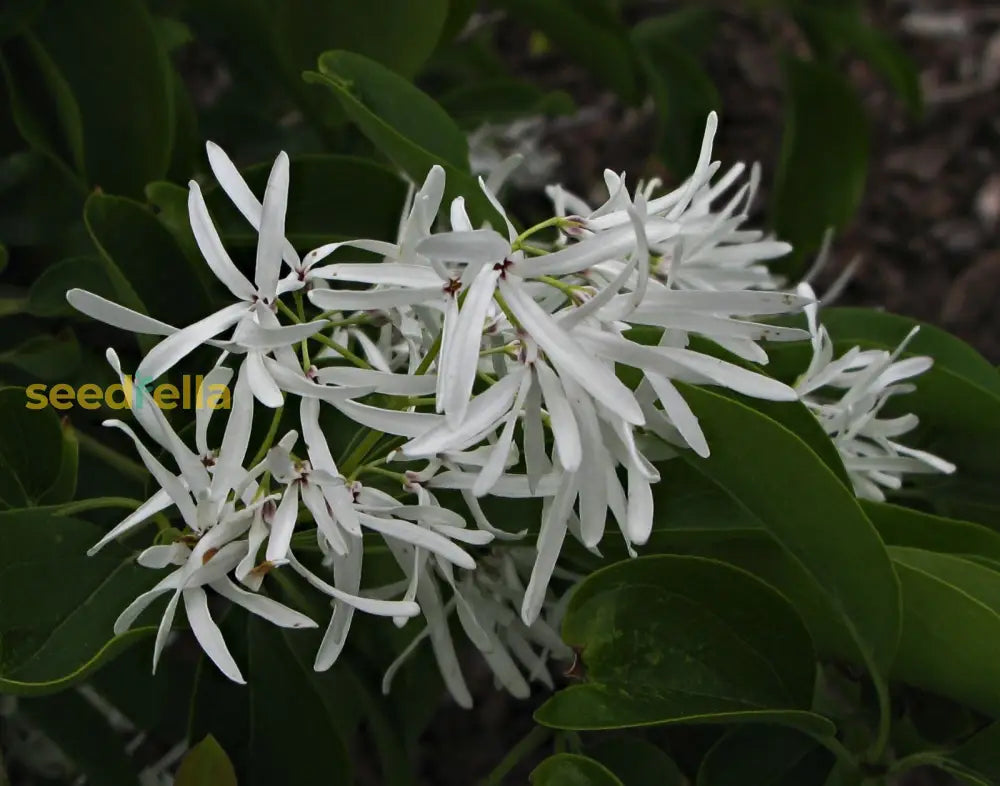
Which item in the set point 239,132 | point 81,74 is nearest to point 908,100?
point 239,132

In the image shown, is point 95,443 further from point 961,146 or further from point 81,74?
point 961,146

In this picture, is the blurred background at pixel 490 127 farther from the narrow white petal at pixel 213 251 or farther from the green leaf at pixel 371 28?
the narrow white petal at pixel 213 251

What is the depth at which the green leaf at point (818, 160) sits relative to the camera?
829mm

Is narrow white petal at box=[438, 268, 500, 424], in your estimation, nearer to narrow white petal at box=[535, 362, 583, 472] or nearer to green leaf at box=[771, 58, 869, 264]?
narrow white petal at box=[535, 362, 583, 472]

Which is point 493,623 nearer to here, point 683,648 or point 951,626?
point 683,648

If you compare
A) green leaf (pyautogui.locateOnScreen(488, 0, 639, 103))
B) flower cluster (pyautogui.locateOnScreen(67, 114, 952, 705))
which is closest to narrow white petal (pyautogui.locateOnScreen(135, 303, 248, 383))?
flower cluster (pyautogui.locateOnScreen(67, 114, 952, 705))

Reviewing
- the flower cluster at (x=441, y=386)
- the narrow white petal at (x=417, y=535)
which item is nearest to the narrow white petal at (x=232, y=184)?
the flower cluster at (x=441, y=386)

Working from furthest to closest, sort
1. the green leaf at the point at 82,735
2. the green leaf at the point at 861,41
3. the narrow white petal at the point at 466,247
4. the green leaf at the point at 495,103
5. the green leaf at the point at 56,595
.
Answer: the green leaf at the point at 861,41 → the green leaf at the point at 495,103 → the green leaf at the point at 82,735 → the green leaf at the point at 56,595 → the narrow white petal at the point at 466,247

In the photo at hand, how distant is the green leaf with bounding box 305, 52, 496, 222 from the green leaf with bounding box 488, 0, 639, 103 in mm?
296

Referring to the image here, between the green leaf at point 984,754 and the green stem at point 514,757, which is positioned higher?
the green leaf at point 984,754

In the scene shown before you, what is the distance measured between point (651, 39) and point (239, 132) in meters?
0.37

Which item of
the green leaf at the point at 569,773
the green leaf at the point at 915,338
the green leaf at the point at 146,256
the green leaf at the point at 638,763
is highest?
the green leaf at the point at 146,256

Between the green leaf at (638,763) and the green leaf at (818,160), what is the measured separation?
45 cm

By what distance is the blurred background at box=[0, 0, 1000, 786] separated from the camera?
0.56 m
